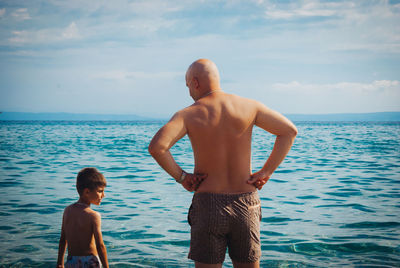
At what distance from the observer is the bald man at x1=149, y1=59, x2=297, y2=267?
2.97m

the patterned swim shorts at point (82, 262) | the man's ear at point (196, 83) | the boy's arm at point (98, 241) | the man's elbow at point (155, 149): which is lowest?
the patterned swim shorts at point (82, 262)

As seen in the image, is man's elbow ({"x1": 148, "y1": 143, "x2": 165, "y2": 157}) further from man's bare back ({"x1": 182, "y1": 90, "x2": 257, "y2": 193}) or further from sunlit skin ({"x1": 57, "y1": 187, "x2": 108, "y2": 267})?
sunlit skin ({"x1": 57, "y1": 187, "x2": 108, "y2": 267})

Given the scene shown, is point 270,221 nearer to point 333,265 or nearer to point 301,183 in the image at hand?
point 333,265

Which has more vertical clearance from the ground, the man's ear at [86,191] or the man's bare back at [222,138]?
the man's bare back at [222,138]

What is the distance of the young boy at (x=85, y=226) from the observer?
3271mm

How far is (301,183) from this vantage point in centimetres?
1237

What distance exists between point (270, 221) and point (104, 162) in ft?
37.2

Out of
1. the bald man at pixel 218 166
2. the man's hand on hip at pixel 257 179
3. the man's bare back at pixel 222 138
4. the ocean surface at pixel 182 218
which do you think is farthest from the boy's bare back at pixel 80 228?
the ocean surface at pixel 182 218

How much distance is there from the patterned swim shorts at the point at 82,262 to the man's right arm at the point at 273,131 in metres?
1.45

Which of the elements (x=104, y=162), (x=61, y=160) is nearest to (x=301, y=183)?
(x=104, y=162)

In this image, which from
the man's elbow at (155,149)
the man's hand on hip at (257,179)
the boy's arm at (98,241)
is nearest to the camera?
the man's elbow at (155,149)

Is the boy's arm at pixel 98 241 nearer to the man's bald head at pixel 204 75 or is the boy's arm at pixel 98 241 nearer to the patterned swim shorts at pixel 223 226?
the patterned swim shorts at pixel 223 226

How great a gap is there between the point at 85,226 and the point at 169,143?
1.04 meters

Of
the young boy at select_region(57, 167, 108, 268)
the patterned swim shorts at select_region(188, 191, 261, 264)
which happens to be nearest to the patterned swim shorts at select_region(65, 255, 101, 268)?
the young boy at select_region(57, 167, 108, 268)
